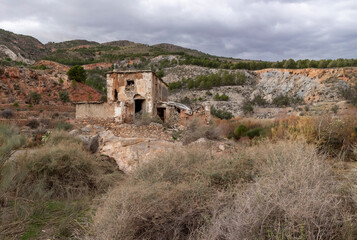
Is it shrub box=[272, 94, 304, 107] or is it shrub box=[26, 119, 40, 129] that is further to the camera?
shrub box=[272, 94, 304, 107]

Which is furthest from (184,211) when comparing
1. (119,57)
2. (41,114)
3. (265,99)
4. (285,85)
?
(119,57)

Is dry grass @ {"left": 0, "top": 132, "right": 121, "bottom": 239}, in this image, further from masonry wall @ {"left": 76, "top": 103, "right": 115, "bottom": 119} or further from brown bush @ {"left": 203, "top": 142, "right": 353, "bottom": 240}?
masonry wall @ {"left": 76, "top": 103, "right": 115, "bottom": 119}

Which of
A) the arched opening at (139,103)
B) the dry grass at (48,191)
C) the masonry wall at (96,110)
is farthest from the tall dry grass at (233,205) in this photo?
the arched opening at (139,103)

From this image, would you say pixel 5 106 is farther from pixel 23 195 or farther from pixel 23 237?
pixel 23 237

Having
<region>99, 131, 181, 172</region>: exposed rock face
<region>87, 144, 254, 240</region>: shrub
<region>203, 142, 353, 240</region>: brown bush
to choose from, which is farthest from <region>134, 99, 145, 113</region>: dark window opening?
<region>203, 142, 353, 240</region>: brown bush

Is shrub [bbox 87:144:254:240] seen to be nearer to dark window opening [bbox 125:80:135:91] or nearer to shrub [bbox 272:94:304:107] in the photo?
dark window opening [bbox 125:80:135:91]

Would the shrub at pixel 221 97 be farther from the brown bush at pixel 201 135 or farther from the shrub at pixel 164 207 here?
the shrub at pixel 164 207

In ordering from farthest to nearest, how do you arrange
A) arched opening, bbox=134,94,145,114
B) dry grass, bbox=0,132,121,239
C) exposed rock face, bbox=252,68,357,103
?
exposed rock face, bbox=252,68,357,103 < arched opening, bbox=134,94,145,114 < dry grass, bbox=0,132,121,239

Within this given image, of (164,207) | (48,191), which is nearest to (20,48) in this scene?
(48,191)

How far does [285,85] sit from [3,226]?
51.3 meters

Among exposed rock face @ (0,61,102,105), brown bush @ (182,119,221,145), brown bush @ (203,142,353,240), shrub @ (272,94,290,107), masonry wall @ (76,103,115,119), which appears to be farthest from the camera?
shrub @ (272,94,290,107)

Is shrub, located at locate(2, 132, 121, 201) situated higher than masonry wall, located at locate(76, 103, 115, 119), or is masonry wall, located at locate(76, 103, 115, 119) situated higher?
masonry wall, located at locate(76, 103, 115, 119)

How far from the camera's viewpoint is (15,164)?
602 cm

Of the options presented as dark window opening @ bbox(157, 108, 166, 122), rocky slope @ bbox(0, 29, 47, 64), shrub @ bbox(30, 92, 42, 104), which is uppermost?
rocky slope @ bbox(0, 29, 47, 64)
